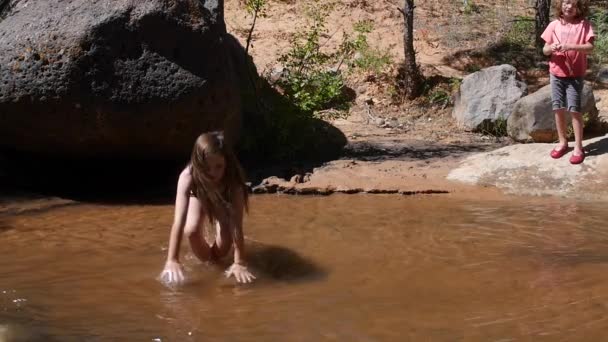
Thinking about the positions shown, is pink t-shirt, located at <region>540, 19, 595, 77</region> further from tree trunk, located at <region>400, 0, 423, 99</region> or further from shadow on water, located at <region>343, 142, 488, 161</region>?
tree trunk, located at <region>400, 0, 423, 99</region>

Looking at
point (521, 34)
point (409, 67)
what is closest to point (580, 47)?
point (409, 67)

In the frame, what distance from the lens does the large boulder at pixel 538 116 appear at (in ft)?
26.3

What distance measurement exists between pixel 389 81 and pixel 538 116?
349 cm

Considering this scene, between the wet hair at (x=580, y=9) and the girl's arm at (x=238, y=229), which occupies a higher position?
the wet hair at (x=580, y=9)

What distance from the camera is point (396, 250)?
5.21 m

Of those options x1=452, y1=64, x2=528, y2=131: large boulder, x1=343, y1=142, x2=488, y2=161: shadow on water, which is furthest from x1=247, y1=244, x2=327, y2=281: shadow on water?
x1=452, y1=64, x2=528, y2=131: large boulder

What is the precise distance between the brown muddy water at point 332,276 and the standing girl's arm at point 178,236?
90 millimetres

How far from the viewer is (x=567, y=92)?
22.4ft

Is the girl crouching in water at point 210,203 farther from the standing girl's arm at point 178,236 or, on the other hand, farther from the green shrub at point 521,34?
the green shrub at point 521,34

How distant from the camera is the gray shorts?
22.2ft

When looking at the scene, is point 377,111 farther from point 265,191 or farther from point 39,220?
point 39,220

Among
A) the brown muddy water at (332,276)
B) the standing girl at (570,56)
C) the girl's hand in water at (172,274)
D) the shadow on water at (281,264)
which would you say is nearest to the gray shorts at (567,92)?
the standing girl at (570,56)

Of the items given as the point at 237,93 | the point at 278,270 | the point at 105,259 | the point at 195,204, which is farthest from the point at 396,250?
the point at 237,93

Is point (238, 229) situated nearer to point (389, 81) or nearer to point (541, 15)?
point (389, 81)
